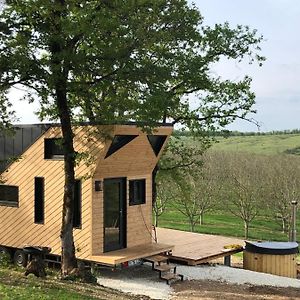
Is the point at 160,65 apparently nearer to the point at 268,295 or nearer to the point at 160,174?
the point at 268,295

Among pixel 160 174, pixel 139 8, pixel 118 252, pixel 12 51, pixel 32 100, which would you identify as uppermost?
pixel 139 8

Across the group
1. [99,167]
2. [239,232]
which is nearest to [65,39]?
[99,167]

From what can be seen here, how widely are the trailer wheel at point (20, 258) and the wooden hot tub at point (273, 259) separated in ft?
20.9

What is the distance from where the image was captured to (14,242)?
43.6 ft

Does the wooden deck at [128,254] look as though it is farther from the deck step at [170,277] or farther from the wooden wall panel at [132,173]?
the deck step at [170,277]

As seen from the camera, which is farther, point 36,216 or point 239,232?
point 239,232

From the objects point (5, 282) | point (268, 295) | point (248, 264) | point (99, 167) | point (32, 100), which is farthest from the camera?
point (248, 264)

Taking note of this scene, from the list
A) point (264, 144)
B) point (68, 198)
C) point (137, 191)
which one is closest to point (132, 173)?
point (137, 191)

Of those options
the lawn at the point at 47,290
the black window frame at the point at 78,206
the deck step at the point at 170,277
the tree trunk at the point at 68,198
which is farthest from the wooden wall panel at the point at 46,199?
the lawn at the point at 47,290

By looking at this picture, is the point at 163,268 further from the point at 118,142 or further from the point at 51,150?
the point at 51,150

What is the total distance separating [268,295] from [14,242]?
6.65 meters

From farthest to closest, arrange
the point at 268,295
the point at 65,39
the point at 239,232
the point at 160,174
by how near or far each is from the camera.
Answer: the point at 239,232 < the point at 160,174 < the point at 268,295 < the point at 65,39

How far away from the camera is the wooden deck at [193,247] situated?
523 inches

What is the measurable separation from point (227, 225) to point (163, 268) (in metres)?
24.4
